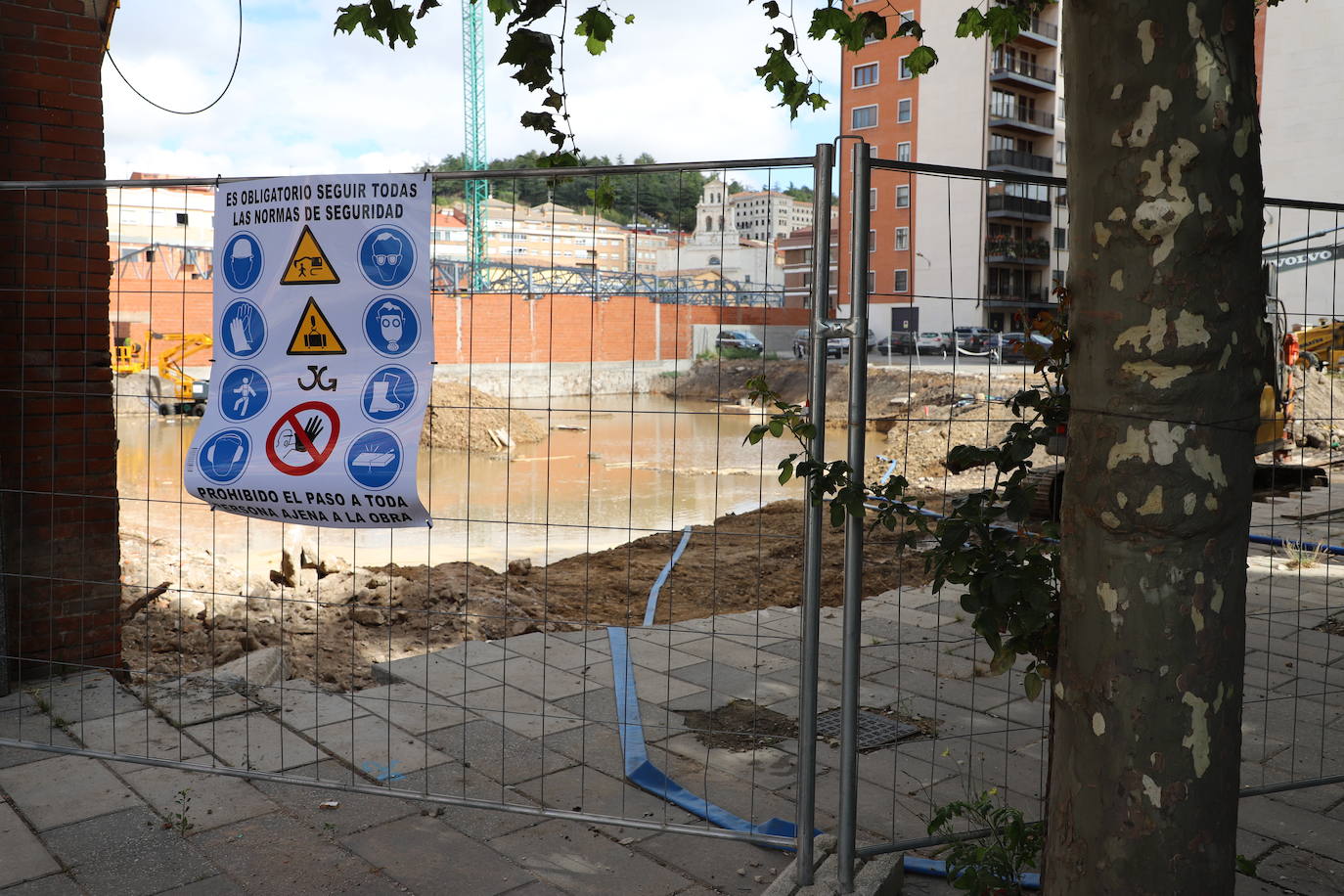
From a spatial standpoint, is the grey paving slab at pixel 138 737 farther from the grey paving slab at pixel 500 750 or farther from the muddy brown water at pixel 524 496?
the muddy brown water at pixel 524 496

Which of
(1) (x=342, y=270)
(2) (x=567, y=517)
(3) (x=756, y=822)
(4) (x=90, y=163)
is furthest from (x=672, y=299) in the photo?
(2) (x=567, y=517)

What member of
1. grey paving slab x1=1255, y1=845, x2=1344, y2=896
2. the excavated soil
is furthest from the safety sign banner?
grey paving slab x1=1255, y1=845, x2=1344, y2=896

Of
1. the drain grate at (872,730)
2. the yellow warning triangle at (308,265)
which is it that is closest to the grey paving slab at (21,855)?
the yellow warning triangle at (308,265)

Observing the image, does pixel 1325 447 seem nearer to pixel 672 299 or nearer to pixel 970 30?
pixel 970 30

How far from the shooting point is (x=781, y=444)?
A: 82.2ft

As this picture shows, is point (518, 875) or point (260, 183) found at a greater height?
point (260, 183)

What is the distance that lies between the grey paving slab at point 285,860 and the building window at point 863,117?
58.7 metres

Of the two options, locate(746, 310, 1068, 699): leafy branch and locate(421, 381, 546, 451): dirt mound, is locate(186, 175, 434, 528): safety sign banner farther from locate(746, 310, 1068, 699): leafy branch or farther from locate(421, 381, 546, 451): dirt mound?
locate(421, 381, 546, 451): dirt mound

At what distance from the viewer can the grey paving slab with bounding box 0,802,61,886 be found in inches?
136

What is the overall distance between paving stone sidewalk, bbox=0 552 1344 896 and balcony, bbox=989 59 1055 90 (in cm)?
5282

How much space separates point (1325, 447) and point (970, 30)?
14.3 meters

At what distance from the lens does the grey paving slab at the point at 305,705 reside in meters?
4.84

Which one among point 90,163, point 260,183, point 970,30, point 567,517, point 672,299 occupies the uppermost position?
point 970,30

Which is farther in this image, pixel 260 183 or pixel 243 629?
pixel 243 629
